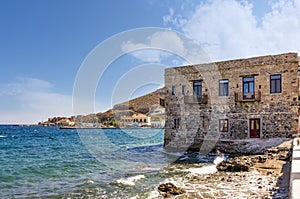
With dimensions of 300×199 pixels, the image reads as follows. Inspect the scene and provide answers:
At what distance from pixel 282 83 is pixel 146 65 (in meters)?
8.67

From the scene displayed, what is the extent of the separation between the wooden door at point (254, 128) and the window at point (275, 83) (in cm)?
214

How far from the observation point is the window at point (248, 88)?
1768 centimetres

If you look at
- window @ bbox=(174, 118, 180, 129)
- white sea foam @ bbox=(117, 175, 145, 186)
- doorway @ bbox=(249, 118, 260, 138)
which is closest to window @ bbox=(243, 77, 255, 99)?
doorway @ bbox=(249, 118, 260, 138)

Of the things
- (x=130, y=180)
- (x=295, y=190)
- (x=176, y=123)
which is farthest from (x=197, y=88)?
(x=295, y=190)

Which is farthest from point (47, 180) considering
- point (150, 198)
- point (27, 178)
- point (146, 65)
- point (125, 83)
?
point (146, 65)

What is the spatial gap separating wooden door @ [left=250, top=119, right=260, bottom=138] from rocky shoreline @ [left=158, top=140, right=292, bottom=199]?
438cm

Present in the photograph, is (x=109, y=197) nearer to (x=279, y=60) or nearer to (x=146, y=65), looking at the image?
(x=146, y=65)

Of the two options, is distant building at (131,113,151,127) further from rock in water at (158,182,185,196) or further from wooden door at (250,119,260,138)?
rock in water at (158,182,185,196)

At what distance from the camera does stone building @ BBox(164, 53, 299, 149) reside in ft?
54.1

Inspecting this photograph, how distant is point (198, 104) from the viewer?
64.7ft

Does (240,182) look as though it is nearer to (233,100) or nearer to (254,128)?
(254,128)

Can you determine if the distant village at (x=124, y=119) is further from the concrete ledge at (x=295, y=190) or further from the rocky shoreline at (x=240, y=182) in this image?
the concrete ledge at (x=295, y=190)

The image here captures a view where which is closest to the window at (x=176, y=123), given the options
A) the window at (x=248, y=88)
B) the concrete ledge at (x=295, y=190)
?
the window at (x=248, y=88)

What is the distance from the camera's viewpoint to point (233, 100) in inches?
725
